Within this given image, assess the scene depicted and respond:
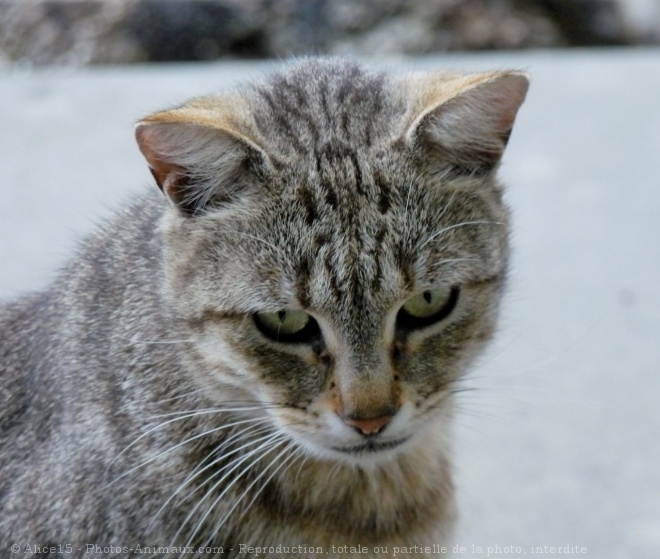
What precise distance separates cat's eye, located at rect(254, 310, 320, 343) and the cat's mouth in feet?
0.69

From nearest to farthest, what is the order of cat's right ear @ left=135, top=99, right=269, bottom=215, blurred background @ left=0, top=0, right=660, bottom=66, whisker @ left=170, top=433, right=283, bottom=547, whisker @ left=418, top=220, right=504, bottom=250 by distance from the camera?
1. cat's right ear @ left=135, top=99, right=269, bottom=215
2. whisker @ left=418, top=220, right=504, bottom=250
3. whisker @ left=170, top=433, right=283, bottom=547
4. blurred background @ left=0, top=0, right=660, bottom=66

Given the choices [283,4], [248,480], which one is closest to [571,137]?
[283,4]

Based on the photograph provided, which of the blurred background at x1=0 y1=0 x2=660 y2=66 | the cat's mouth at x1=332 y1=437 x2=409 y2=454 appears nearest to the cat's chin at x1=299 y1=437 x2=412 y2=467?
the cat's mouth at x1=332 y1=437 x2=409 y2=454

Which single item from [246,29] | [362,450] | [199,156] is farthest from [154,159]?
[246,29]

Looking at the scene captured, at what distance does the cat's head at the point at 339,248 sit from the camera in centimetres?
176

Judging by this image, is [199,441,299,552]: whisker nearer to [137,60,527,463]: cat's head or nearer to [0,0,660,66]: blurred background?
[137,60,527,463]: cat's head

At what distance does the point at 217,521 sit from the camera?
1959mm

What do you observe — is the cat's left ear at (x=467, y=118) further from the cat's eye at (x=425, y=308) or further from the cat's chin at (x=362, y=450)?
the cat's chin at (x=362, y=450)

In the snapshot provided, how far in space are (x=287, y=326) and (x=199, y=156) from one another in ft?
1.08

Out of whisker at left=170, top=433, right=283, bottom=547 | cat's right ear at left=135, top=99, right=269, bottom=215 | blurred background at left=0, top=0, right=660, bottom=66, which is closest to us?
cat's right ear at left=135, top=99, right=269, bottom=215

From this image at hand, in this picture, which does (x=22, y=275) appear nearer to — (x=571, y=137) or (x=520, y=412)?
(x=520, y=412)

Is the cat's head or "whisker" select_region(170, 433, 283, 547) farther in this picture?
"whisker" select_region(170, 433, 283, 547)

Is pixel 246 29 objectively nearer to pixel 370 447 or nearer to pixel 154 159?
pixel 154 159

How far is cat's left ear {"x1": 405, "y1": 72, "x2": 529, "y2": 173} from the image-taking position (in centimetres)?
177
